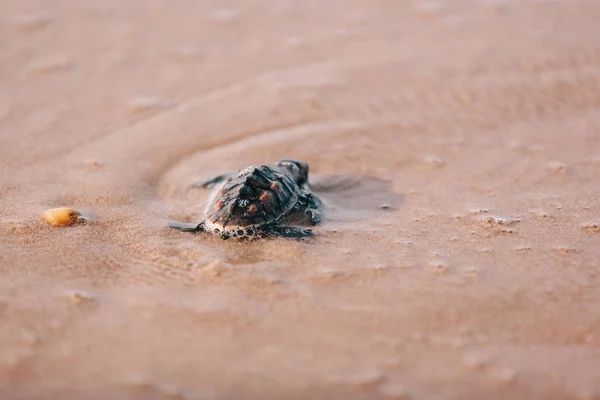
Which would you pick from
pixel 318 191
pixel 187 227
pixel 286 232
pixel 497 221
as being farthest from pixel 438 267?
pixel 187 227

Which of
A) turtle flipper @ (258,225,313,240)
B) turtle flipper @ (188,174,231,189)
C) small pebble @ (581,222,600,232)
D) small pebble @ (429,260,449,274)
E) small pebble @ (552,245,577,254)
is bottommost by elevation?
small pebble @ (429,260,449,274)

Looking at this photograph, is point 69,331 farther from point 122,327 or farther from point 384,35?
point 384,35

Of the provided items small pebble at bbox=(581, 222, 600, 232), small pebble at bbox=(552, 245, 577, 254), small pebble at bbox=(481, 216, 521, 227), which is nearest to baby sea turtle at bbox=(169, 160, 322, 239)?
small pebble at bbox=(481, 216, 521, 227)

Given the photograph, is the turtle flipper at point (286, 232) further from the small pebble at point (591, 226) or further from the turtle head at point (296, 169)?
the small pebble at point (591, 226)

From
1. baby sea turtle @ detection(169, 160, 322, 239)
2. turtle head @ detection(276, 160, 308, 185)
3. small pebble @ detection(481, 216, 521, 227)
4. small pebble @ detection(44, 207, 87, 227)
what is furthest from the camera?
turtle head @ detection(276, 160, 308, 185)

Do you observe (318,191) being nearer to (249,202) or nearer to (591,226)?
(249,202)

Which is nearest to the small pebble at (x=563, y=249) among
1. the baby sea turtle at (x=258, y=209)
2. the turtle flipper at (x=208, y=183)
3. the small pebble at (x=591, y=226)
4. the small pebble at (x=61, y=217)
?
the small pebble at (x=591, y=226)

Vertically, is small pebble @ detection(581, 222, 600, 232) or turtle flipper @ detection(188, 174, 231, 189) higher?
turtle flipper @ detection(188, 174, 231, 189)

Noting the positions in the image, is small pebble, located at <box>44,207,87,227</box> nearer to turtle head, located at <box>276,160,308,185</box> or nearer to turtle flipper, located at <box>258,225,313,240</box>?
turtle flipper, located at <box>258,225,313,240</box>
